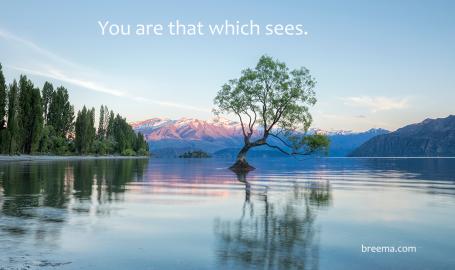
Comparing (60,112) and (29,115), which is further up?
(60,112)

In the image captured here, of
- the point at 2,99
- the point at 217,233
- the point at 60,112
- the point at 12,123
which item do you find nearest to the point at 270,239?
the point at 217,233

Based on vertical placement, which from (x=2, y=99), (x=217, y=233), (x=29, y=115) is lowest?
(x=217, y=233)

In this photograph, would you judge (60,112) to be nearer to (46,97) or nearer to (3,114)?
(46,97)

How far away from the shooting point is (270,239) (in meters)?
12.1

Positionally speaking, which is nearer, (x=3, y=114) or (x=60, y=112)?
(x=3, y=114)

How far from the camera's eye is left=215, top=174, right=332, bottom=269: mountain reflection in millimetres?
9672

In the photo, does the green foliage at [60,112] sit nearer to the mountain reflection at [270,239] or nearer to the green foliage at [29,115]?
the green foliage at [29,115]

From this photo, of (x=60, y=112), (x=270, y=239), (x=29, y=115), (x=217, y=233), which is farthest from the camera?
(x=60, y=112)

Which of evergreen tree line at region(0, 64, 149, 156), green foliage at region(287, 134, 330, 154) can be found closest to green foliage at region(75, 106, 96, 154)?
evergreen tree line at region(0, 64, 149, 156)

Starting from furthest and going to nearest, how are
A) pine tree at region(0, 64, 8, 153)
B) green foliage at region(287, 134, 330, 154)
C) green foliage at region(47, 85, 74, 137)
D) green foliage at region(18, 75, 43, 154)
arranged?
green foliage at region(47, 85, 74, 137) < green foliage at region(18, 75, 43, 154) < pine tree at region(0, 64, 8, 153) < green foliage at region(287, 134, 330, 154)

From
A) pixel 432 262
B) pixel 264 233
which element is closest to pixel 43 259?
pixel 264 233

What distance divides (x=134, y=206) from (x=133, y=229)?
601 cm

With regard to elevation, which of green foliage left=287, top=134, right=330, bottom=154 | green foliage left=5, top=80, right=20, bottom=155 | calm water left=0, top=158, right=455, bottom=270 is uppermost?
green foliage left=5, top=80, right=20, bottom=155

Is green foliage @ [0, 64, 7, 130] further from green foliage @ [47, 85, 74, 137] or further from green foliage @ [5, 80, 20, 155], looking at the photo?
green foliage @ [47, 85, 74, 137]
